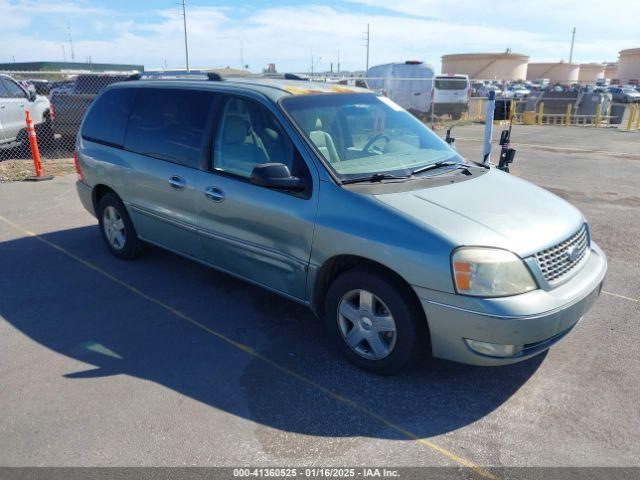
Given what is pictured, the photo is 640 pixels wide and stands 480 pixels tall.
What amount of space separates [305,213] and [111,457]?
184 cm

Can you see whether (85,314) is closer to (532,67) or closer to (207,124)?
(207,124)

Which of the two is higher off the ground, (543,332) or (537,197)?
(537,197)

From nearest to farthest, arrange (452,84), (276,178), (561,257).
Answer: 1. (561,257)
2. (276,178)
3. (452,84)

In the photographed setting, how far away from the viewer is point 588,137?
60.7 ft

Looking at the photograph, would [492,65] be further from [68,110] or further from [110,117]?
[110,117]

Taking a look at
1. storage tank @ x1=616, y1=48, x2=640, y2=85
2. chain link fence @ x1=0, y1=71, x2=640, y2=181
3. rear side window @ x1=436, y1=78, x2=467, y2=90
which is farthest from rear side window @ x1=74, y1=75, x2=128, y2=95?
storage tank @ x1=616, y1=48, x2=640, y2=85

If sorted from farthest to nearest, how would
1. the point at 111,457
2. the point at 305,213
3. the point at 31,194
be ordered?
the point at 31,194, the point at 305,213, the point at 111,457

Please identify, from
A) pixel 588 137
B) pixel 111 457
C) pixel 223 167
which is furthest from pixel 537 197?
pixel 588 137

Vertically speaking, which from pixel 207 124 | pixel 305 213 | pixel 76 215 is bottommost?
pixel 76 215

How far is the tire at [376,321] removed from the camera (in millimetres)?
3227

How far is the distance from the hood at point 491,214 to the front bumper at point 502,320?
304 millimetres

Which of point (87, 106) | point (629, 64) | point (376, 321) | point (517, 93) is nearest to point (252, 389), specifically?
point (376, 321)

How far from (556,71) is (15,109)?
10316 cm

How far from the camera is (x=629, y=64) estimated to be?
94875 mm
